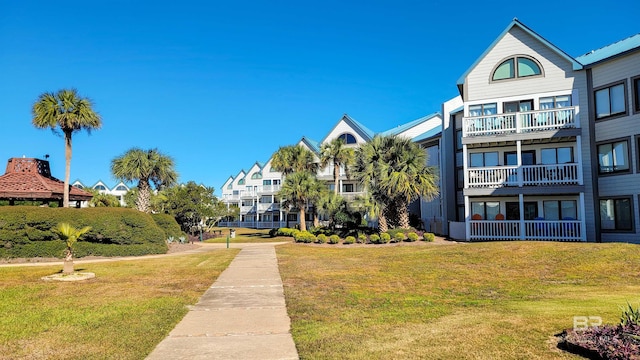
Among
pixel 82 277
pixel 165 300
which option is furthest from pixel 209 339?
pixel 82 277

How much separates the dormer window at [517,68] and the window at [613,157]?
19.3 feet

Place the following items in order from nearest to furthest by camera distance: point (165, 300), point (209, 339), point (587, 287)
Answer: point (209, 339)
point (165, 300)
point (587, 287)

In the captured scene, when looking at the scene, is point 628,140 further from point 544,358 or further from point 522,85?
point 544,358

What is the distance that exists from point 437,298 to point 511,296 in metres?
1.91

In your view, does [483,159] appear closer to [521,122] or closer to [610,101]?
[521,122]

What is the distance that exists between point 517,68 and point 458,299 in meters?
20.6

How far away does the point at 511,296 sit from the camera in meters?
10.0

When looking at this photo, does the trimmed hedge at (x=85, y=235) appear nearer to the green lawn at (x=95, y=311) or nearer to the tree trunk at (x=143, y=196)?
the green lawn at (x=95, y=311)

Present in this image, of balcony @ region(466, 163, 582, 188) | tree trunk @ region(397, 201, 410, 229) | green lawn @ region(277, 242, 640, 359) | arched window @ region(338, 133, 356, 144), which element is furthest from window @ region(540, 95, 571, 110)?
arched window @ region(338, 133, 356, 144)

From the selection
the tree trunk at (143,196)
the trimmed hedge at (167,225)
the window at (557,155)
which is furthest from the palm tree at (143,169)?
the window at (557,155)

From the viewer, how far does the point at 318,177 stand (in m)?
53.6

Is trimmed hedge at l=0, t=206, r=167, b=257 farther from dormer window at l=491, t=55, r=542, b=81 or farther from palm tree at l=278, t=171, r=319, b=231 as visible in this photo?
dormer window at l=491, t=55, r=542, b=81

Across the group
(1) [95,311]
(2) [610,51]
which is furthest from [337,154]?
(1) [95,311]

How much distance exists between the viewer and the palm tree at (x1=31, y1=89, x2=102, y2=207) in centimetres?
2377
